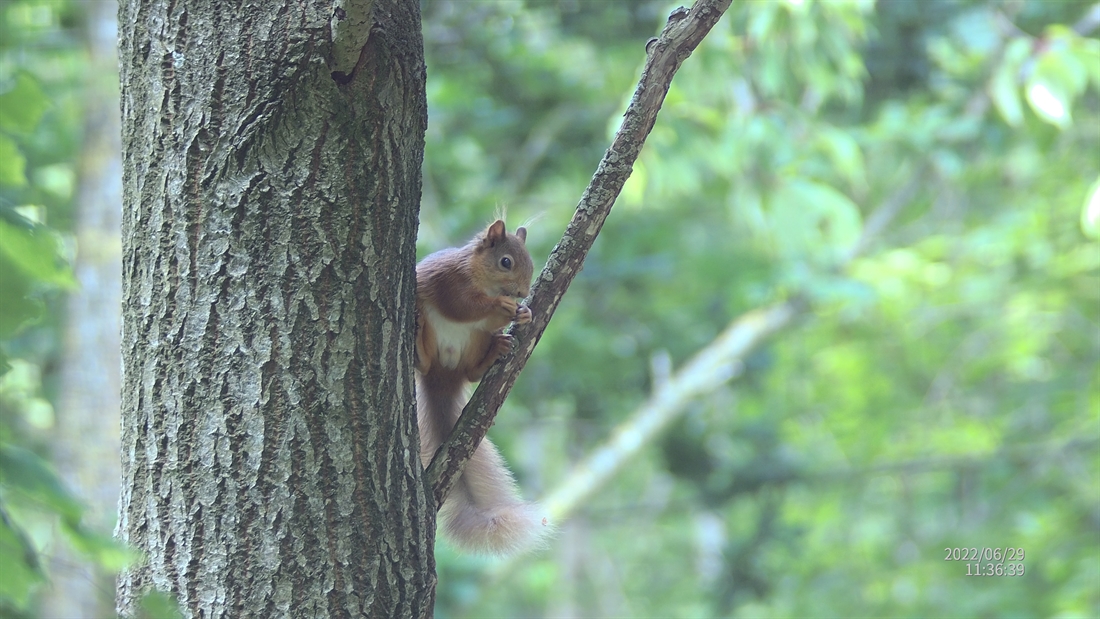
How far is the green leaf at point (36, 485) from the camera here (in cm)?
75

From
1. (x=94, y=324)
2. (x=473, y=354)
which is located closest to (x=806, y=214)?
(x=473, y=354)

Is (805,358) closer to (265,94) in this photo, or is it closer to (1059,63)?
(1059,63)

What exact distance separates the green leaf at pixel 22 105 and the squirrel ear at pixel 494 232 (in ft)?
5.13

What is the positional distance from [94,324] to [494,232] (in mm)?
2458

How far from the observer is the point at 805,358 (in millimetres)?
8766

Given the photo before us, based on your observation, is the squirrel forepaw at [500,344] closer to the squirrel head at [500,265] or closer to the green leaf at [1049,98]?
the squirrel head at [500,265]

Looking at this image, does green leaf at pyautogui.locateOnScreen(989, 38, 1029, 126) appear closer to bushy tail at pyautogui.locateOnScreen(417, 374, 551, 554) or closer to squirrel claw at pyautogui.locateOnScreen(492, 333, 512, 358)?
squirrel claw at pyautogui.locateOnScreen(492, 333, 512, 358)

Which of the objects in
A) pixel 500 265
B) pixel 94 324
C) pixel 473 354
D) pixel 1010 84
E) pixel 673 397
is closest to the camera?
pixel 473 354

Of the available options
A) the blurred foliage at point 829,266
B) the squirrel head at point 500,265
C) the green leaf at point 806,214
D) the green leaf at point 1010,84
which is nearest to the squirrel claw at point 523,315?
the squirrel head at point 500,265

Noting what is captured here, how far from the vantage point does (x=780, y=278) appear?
5410 mm

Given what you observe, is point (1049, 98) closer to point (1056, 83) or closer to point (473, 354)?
point (1056, 83)

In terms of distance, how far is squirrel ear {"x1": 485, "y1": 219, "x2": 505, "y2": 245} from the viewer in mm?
2771

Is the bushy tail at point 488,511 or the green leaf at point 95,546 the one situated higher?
the bushy tail at point 488,511

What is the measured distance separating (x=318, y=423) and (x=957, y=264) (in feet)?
23.3
